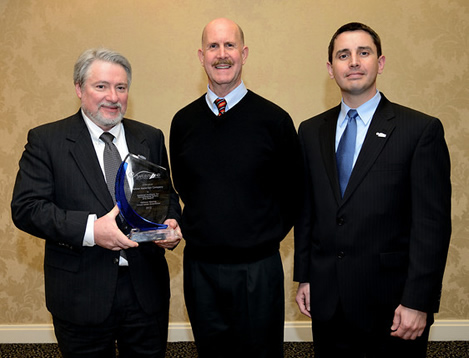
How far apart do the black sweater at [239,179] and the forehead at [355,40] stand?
41 centimetres

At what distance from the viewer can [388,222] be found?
170cm

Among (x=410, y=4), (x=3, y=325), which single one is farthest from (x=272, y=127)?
(x=3, y=325)

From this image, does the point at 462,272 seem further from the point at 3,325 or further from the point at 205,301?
the point at 3,325

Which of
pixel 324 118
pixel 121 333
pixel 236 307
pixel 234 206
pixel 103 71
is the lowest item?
pixel 121 333

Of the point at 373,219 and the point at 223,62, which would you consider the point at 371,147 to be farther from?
the point at 223,62

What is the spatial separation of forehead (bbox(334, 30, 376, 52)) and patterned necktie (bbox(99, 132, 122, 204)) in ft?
3.48

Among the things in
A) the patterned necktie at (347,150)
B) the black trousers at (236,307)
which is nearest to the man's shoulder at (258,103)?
the patterned necktie at (347,150)

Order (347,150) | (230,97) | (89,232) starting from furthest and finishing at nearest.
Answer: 1. (230,97)
2. (347,150)
3. (89,232)

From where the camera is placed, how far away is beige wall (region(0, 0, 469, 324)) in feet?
10.1

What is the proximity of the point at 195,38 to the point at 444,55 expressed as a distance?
1782mm

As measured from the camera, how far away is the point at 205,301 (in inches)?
77.5

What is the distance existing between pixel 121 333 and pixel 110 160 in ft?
2.46

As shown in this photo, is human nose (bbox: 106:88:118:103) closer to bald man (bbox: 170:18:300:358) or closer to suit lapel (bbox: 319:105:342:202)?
bald man (bbox: 170:18:300:358)

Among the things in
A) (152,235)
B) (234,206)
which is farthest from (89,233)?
(234,206)
